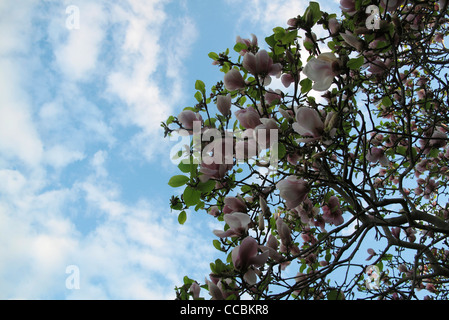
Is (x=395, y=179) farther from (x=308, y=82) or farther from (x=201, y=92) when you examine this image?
(x=201, y=92)

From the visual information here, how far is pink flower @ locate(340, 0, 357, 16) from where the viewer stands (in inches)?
63.6

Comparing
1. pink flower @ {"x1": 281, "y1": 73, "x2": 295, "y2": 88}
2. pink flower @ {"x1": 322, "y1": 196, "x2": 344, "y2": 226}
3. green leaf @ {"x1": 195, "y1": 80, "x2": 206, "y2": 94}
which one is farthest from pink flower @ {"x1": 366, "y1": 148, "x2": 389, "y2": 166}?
green leaf @ {"x1": 195, "y1": 80, "x2": 206, "y2": 94}

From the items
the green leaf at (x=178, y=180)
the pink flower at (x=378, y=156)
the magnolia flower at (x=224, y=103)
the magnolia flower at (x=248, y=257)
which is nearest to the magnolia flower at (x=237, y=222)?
the magnolia flower at (x=248, y=257)

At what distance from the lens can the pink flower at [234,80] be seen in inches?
67.6

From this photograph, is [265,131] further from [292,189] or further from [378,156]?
[378,156]

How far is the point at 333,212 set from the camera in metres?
2.02

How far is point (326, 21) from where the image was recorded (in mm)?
1723

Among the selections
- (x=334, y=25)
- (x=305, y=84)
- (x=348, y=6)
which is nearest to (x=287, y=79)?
(x=305, y=84)

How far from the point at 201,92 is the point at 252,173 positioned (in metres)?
0.59

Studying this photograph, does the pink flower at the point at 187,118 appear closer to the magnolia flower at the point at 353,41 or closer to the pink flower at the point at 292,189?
the pink flower at the point at 292,189

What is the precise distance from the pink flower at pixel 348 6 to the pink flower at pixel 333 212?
116cm

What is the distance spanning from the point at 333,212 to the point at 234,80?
1.13 m
